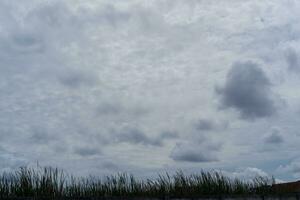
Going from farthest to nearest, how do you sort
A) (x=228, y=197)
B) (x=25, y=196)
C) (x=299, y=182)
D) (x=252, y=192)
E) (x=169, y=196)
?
(x=299, y=182) → (x=252, y=192) → (x=228, y=197) → (x=169, y=196) → (x=25, y=196)

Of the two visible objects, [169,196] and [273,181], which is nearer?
[169,196]

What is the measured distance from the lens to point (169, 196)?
1477cm

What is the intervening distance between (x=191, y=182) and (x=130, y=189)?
97.7 inches

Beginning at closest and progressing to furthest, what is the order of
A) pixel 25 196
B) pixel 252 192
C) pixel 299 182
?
1. pixel 25 196
2. pixel 252 192
3. pixel 299 182

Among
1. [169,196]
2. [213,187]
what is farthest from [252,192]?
[169,196]

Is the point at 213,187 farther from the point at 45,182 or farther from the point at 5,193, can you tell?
the point at 5,193

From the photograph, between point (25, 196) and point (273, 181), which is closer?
point (25, 196)

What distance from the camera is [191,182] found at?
1664 centimetres

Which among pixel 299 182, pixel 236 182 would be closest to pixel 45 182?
pixel 236 182

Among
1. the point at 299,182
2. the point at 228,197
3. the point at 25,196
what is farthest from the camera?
the point at 299,182

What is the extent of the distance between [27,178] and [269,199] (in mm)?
8787

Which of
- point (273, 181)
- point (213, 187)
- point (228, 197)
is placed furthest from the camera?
point (273, 181)

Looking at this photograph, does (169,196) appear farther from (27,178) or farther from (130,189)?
(27,178)

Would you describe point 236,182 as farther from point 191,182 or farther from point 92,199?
point 92,199
